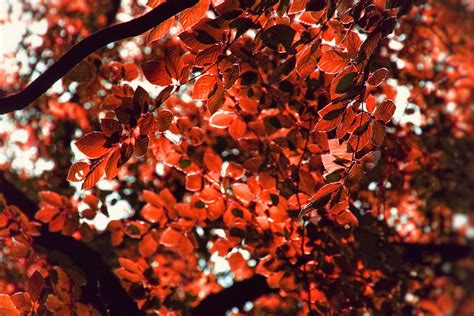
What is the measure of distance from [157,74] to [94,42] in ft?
0.68

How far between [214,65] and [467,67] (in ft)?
16.5

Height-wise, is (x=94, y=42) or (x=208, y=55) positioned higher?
(x=94, y=42)

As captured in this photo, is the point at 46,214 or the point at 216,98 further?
the point at 46,214

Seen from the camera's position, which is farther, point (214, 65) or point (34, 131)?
point (34, 131)

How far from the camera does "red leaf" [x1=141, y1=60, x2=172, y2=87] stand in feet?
5.36

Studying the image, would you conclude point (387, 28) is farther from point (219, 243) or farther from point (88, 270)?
point (88, 270)

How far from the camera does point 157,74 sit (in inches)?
64.6

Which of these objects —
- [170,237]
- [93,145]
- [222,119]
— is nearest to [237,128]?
[222,119]

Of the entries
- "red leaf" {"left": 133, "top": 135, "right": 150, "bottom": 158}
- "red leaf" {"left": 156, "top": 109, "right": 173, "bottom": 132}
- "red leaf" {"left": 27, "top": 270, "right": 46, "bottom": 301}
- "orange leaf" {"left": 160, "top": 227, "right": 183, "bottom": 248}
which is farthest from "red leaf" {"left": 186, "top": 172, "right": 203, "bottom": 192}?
"red leaf" {"left": 133, "top": 135, "right": 150, "bottom": 158}

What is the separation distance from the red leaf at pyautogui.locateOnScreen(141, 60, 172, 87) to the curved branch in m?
0.11

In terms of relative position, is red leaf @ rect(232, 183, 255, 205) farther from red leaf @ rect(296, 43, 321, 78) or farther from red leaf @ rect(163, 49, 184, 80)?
red leaf @ rect(163, 49, 184, 80)

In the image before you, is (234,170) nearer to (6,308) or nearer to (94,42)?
(6,308)

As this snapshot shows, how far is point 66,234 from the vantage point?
3.04 metres

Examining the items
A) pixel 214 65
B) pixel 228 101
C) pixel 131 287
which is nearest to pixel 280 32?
pixel 214 65
